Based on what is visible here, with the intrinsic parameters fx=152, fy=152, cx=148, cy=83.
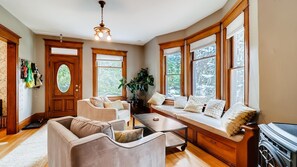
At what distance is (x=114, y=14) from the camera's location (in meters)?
3.43

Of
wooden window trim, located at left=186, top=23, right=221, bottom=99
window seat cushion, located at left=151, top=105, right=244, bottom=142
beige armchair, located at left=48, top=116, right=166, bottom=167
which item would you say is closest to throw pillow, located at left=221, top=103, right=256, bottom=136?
window seat cushion, located at left=151, top=105, right=244, bottom=142

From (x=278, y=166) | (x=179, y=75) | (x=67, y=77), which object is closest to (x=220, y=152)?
(x=278, y=166)

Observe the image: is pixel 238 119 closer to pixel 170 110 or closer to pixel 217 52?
pixel 217 52

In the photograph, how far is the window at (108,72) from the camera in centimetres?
561

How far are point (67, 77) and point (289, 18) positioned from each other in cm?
559

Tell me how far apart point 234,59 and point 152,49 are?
3.07 meters

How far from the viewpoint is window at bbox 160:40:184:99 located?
15.4ft

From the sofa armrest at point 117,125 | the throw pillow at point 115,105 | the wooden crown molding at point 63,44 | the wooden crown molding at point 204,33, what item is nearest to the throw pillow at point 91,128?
the sofa armrest at point 117,125

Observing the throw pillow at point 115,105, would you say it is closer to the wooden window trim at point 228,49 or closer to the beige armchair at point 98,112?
the beige armchair at point 98,112

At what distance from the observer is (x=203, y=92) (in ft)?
13.2

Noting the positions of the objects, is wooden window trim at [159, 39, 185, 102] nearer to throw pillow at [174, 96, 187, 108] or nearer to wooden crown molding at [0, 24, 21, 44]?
throw pillow at [174, 96, 187, 108]

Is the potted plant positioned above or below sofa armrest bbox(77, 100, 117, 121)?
above

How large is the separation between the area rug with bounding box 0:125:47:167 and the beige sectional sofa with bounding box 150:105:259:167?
8.41ft

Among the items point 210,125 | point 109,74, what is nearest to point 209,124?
point 210,125
